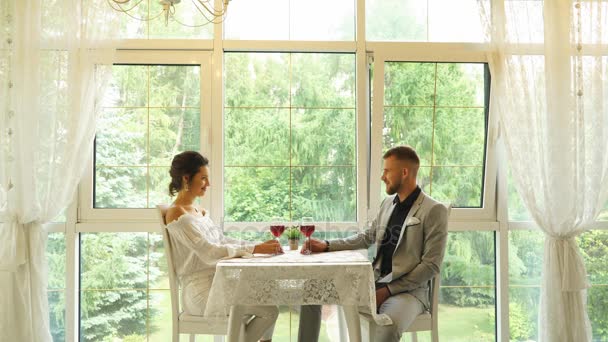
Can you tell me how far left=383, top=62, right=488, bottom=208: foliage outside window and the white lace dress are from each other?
1.37 meters

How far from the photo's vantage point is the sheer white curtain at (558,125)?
11.9 feet

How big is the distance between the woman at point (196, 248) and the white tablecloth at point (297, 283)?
227 mm

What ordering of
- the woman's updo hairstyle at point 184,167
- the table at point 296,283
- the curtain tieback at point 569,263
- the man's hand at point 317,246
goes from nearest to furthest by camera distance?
the table at point 296,283, the man's hand at point 317,246, the woman's updo hairstyle at point 184,167, the curtain tieback at point 569,263

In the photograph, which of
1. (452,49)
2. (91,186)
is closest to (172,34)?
(91,186)

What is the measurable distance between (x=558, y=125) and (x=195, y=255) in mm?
2312

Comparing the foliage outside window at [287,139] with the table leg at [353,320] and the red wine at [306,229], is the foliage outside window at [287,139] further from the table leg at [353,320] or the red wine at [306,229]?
the table leg at [353,320]

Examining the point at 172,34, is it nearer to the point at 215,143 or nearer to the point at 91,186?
the point at 215,143

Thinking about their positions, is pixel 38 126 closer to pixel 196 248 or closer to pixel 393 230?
pixel 196 248

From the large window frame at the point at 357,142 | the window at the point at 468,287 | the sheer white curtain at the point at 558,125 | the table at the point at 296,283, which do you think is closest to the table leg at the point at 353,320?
the table at the point at 296,283

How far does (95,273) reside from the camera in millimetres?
3805

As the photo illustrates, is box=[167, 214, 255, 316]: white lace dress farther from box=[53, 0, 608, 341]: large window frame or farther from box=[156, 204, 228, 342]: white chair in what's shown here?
box=[53, 0, 608, 341]: large window frame

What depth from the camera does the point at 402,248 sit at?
122 inches

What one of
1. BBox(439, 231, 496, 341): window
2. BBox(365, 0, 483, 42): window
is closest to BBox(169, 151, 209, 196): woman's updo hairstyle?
BBox(365, 0, 483, 42): window

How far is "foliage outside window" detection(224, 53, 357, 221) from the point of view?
383cm
